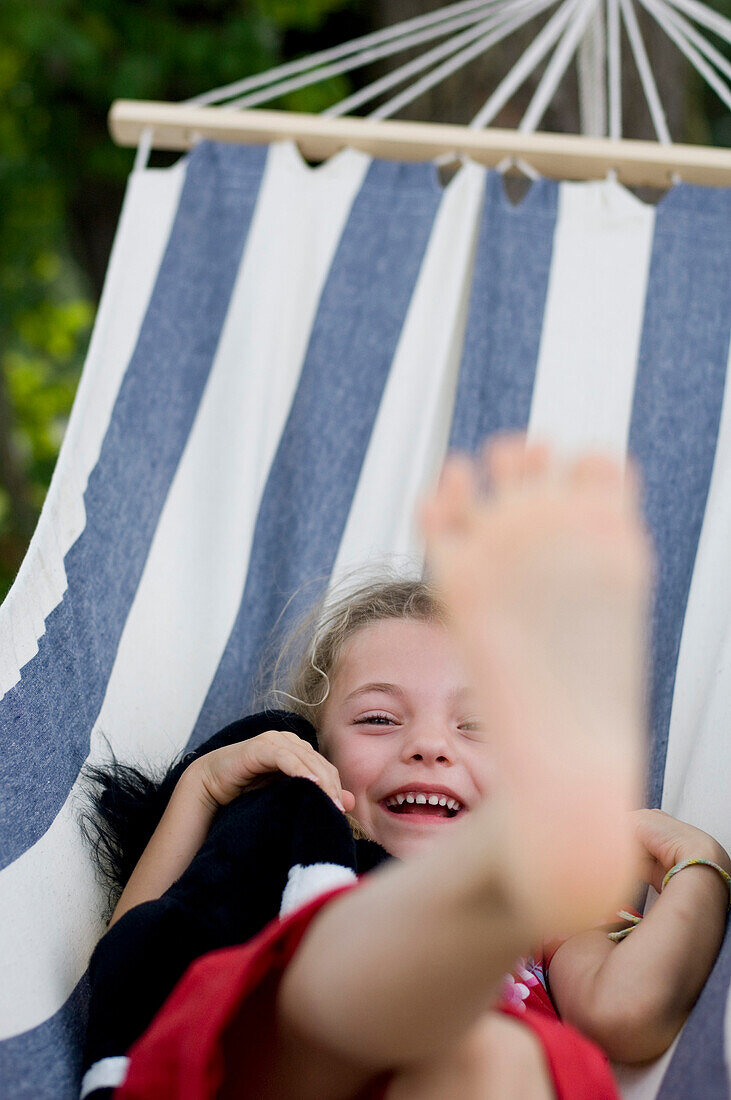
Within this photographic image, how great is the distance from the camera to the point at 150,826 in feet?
3.85

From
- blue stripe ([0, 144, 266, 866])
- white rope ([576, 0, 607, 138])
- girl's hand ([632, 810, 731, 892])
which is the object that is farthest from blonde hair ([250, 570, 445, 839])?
white rope ([576, 0, 607, 138])

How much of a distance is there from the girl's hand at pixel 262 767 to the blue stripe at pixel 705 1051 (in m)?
0.34

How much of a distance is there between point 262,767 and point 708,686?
0.65 m

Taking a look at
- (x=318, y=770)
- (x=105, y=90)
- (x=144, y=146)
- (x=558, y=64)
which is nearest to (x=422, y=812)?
(x=318, y=770)

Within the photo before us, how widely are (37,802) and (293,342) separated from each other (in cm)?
97

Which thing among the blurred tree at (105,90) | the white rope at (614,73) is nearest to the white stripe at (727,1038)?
the white rope at (614,73)

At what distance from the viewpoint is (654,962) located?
99cm

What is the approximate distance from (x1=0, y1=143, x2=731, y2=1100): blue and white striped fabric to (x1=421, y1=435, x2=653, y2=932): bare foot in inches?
26.1

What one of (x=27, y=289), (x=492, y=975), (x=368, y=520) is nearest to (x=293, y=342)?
(x=368, y=520)

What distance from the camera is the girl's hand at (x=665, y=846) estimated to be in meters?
1.11

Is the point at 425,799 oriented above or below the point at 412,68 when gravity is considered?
below

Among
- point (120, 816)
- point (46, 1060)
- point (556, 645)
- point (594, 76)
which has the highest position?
point (594, 76)

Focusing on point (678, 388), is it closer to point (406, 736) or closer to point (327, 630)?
point (327, 630)

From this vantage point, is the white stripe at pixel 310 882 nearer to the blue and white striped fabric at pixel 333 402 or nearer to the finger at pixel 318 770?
the finger at pixel 318 770
